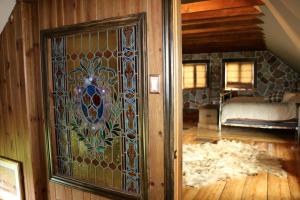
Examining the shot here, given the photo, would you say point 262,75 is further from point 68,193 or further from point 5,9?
point 5,9

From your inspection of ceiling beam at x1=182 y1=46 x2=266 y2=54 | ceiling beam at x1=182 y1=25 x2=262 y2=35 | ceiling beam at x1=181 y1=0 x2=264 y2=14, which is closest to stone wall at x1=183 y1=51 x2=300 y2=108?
ceiling beam at x1=182 y1=46 x2=266 y2=54

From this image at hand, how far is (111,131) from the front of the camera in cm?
203

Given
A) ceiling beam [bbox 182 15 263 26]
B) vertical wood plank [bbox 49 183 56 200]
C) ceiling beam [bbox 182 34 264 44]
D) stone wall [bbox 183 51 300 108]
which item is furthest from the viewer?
stone wall [bbox 183 51 300 108]

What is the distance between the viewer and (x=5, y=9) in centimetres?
236

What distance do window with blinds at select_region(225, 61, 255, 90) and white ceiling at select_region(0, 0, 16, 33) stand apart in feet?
24.6

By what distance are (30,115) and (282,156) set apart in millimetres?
3867

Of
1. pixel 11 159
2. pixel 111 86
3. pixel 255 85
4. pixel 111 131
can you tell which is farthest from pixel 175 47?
pixel 255 85

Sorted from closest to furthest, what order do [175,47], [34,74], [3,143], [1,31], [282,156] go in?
[175,47] → [34,74] → [1,31] → [3,143] → [282,156]

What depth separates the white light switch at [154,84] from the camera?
1737 mm

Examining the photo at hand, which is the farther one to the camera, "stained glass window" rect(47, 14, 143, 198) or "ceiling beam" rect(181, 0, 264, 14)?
"ceiling beam" rect(181, 0, 264, 14)

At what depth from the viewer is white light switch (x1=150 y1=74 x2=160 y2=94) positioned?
1.74 metres

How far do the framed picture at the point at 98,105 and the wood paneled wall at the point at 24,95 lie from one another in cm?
13

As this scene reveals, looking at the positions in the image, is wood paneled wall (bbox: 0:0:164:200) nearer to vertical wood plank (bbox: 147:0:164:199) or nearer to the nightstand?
vertical wood plank (bbox: 147:0:164:199)

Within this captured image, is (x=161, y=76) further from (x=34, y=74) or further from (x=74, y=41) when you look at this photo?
(x=34, y=74)
